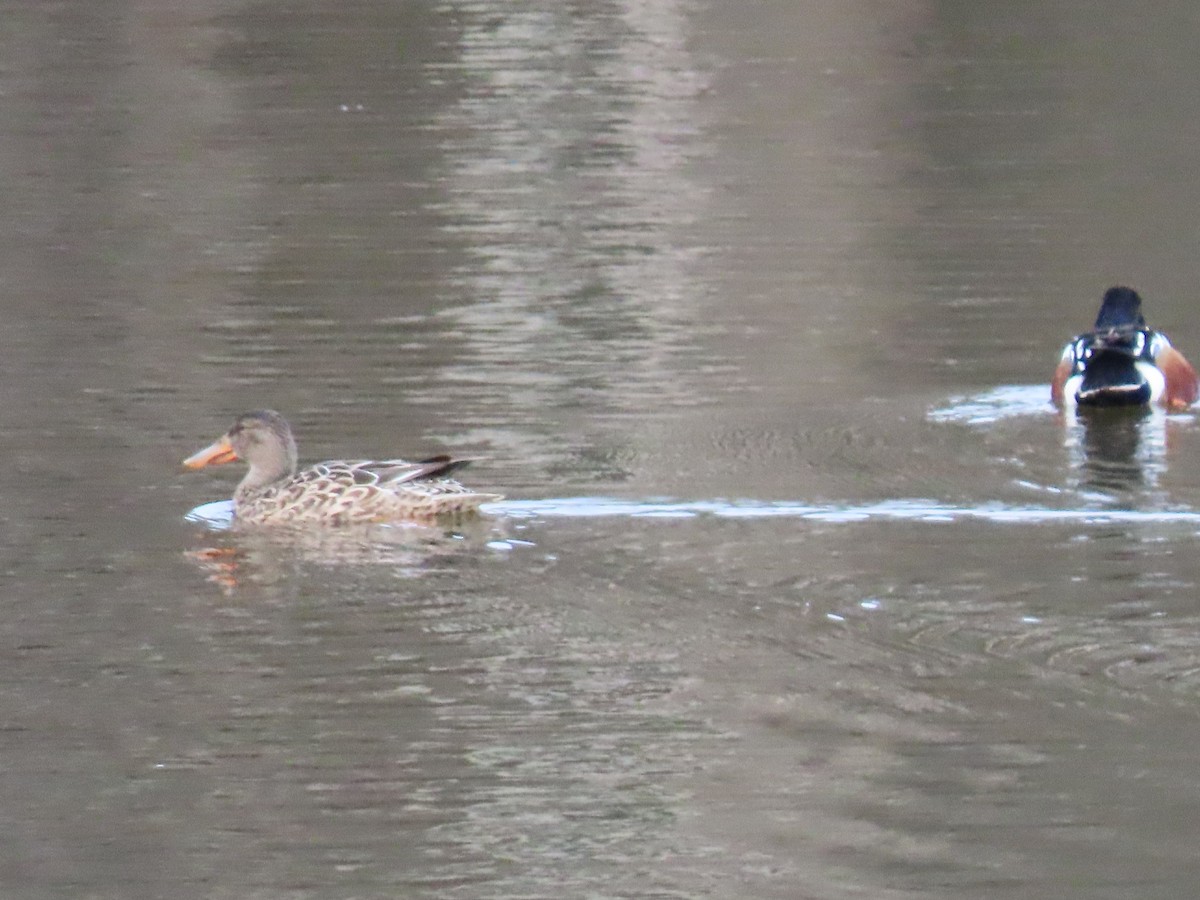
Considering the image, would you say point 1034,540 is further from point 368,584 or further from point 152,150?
point 152,150

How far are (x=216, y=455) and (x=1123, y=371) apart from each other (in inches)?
163

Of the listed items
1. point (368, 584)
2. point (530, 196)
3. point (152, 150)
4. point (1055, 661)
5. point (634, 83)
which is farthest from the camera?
point (634, 83)

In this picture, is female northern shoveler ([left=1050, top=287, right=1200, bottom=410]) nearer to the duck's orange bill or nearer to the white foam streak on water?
the white foam streak on water

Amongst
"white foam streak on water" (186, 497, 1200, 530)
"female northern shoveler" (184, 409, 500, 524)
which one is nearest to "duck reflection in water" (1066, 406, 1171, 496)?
"white foam streak on water" (186, 497, 1200, 530)

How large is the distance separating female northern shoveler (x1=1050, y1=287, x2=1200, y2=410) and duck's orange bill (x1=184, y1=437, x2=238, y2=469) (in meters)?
3.79

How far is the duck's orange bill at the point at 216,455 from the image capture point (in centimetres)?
1005

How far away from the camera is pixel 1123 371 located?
38.4ft

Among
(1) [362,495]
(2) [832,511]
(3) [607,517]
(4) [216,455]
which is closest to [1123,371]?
(2) [832,511]

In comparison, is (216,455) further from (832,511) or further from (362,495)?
(832,511)

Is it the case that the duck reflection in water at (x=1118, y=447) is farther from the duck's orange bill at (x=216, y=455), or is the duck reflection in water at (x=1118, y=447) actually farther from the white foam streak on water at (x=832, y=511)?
the duck's orange bill at (x=216, y=455)

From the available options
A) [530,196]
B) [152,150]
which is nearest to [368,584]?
[530,196]

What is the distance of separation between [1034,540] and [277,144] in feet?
41.1

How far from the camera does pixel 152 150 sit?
20.2 meters

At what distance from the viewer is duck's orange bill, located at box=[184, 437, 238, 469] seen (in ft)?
33.0
